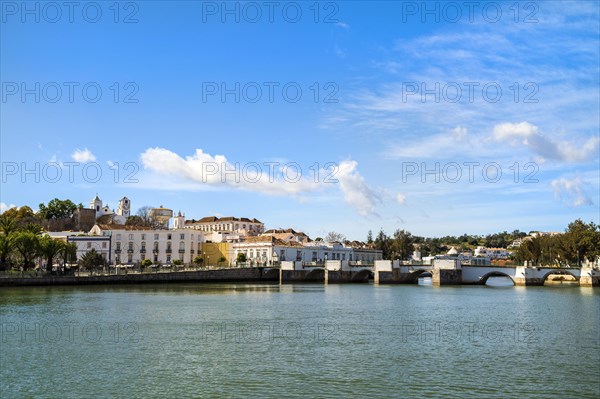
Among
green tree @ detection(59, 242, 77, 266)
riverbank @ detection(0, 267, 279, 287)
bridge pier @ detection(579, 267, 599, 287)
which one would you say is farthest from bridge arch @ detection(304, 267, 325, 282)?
bridge pier @ detection(579, 267, 599, 287)

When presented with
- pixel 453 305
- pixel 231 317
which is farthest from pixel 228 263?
pixel 231 317

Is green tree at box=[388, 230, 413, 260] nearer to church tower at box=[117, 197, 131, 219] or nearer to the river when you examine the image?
church tower at box=[117, 197, 131, 219]

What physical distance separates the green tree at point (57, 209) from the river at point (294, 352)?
91230 millimetres

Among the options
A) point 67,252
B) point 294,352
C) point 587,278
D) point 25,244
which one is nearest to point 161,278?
point 67,252

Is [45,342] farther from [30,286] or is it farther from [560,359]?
[30,286]

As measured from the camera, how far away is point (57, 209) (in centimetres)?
13050

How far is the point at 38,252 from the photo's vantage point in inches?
2857

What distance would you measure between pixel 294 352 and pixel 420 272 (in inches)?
2724

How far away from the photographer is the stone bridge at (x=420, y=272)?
8369 cm

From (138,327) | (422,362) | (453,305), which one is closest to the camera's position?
(422,362)

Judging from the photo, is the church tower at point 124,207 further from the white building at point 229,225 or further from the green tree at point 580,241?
the green tree at point 580,241

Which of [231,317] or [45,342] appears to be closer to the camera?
[45,342]

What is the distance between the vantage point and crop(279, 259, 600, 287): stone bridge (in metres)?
83.7

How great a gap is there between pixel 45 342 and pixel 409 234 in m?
111
